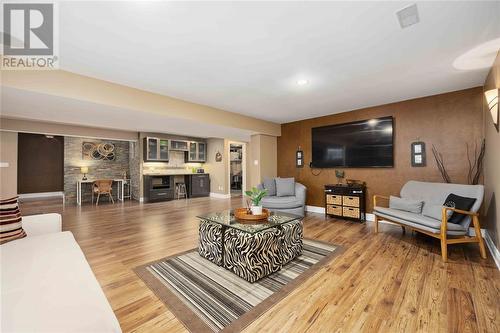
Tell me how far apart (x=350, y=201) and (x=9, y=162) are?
7.46 m

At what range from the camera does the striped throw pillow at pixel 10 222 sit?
1874mm

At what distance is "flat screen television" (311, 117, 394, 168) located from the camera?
4.29m

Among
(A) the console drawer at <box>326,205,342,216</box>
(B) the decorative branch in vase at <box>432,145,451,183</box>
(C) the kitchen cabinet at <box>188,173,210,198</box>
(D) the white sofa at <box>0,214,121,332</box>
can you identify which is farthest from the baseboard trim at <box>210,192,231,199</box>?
(D) the white sofa at <box>0,214,121,332</box>

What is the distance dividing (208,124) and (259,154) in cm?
180

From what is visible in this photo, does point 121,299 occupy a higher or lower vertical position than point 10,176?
lower

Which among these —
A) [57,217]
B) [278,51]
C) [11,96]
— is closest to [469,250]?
[278,51]

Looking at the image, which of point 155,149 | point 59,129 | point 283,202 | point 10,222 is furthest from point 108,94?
point 155,149

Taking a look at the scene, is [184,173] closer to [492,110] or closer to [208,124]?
[208,124]

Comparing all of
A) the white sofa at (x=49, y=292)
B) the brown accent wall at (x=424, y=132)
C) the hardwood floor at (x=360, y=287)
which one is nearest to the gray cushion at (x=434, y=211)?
the hardwood floor at (x=360, y=287)

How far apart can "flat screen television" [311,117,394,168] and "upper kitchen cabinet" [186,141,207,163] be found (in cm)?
474

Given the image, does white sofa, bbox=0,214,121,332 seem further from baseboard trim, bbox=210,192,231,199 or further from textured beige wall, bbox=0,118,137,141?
baseboard trim, bbox=210,192,231,199

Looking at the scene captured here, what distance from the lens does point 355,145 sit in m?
4.66

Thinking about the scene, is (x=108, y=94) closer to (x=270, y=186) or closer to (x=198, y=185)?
(x=270, y=186)

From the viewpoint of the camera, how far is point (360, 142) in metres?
4.60
